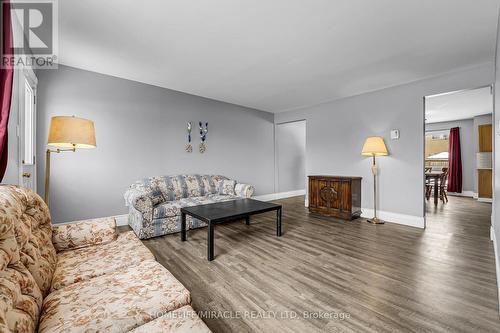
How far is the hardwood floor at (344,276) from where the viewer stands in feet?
5.24

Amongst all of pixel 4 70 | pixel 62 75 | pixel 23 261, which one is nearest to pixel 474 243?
pixel 23 261

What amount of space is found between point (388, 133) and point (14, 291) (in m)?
4.92

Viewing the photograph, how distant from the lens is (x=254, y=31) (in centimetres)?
246

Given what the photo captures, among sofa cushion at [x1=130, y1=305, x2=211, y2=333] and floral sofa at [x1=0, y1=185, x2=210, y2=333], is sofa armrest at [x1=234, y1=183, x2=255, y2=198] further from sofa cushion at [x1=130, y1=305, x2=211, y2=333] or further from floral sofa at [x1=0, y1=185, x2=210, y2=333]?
sofa cushion at [x1=130, y1=305, x2=211, y2=333]

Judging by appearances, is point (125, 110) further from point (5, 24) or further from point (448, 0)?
point (448, 0)

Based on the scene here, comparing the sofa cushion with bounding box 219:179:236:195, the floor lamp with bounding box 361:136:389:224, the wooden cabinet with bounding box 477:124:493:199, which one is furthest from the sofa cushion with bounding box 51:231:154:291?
the wooden cabinet with bounding box 477:124:493:199

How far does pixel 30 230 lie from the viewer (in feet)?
4.47

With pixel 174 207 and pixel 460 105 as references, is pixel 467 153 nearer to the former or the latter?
pixel 460 105

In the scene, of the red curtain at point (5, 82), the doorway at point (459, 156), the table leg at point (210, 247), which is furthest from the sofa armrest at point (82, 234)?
the doorway at point (459, 156)

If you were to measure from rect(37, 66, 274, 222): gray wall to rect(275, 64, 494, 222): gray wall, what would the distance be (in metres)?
2.30

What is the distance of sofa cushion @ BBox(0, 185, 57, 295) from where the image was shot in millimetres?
1149

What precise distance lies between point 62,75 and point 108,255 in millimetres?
3271

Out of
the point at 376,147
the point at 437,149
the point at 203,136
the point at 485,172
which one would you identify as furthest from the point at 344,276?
the point at 437,149

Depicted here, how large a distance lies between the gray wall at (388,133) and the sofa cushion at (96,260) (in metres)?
4.15
